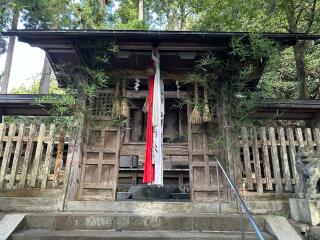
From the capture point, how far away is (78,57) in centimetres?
618

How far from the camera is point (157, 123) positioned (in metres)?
5.91

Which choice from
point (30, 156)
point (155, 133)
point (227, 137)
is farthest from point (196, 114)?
point (30, 156)

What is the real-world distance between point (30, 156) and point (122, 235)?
9.59ft

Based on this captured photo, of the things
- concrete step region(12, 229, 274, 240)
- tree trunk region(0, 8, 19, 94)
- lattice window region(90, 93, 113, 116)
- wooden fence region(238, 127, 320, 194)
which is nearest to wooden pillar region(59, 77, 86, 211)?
lattice window region(90, 93, 113, 116)

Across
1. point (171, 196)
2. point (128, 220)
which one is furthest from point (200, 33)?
point (171, 196)

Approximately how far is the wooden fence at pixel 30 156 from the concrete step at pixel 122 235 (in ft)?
4.68

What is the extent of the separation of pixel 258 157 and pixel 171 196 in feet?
11.4

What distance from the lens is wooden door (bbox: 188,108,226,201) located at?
5891mm

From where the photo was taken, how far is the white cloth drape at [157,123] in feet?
18.4

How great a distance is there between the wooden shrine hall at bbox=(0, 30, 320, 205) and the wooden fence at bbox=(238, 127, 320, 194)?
0.02 metres

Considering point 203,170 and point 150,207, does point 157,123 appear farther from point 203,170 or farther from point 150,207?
point 150,207

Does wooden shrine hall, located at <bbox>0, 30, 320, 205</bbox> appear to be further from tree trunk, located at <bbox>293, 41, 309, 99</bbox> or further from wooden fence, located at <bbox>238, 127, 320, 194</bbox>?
tree trunk, located at <bbox>293, 41, 309, 99</bbox>

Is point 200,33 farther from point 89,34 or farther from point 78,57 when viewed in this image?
point 78,57

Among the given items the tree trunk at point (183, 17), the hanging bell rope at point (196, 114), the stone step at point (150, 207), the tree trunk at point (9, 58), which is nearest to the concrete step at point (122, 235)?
the stone step at point (150, 207)
